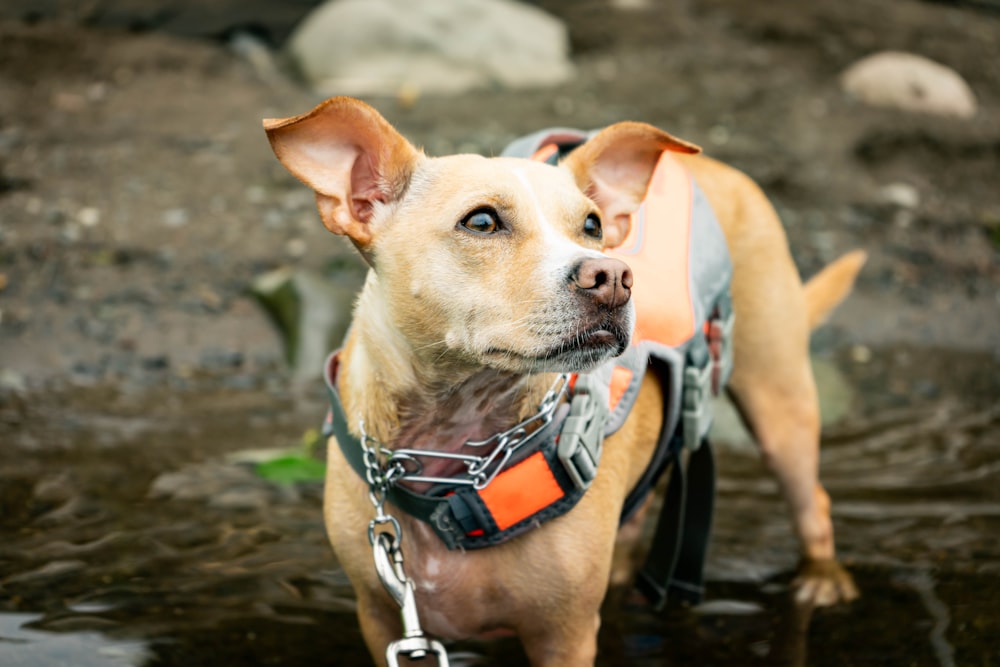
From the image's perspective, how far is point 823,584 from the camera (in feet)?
14.5

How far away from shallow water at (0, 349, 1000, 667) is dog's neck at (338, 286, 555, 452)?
3.84 feet

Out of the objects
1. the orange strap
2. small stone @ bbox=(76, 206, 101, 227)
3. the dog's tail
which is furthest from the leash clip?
small stone @ bbox=(76, 206, 101, 227)

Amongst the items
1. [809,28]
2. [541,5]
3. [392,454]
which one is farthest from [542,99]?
[392,454]

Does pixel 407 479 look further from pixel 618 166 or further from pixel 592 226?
pixel 618 166

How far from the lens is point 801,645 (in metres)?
4.01

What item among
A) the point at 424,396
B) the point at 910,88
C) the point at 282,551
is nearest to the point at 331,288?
the point at 282,551

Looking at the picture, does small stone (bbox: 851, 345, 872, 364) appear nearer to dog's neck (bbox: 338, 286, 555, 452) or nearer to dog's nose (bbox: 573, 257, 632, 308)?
dog's neck (bbox: 338, 286, 555, 452)

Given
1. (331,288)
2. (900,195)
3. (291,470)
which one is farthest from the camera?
(900,195)

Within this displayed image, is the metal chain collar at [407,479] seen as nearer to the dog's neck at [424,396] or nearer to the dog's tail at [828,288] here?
the dog's neck at [424,396]

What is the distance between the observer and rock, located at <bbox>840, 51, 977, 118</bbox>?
31.8 feet

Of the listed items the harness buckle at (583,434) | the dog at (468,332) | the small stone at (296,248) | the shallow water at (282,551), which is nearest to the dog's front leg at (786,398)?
the shallow water at (282,551)

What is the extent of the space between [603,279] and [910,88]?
321 inches

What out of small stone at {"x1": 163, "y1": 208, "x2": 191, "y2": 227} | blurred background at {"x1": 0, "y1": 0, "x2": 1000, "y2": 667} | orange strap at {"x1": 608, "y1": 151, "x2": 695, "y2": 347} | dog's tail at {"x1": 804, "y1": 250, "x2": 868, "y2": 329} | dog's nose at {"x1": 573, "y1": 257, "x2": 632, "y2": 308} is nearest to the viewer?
dog's nose at {"x1": 573, "y1": 257, "x2": 632, "y2": 308}

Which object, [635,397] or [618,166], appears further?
→ [618,166]
